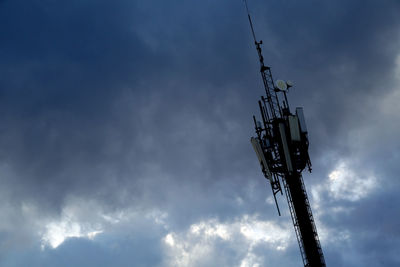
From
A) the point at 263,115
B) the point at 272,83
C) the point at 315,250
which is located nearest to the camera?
the point at 315,250

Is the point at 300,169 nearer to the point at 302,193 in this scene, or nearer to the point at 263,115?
the point at 302,193

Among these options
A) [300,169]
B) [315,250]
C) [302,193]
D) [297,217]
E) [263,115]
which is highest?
[263,115]

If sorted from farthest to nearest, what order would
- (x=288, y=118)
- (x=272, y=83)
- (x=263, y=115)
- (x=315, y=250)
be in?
(x=272, y=83) < (x=263, y=115) < (x=288, y=118) < (x=315, y=250)

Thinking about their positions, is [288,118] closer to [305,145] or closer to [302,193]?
[305,145]

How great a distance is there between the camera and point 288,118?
47844 mm

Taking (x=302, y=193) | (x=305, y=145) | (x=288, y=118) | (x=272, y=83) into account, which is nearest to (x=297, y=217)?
(x=302, y=193)

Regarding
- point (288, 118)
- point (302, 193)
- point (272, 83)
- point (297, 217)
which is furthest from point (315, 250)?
point (272, 83)

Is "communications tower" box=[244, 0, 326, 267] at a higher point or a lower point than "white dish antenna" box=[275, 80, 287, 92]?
lower

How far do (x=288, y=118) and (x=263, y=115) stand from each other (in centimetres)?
571

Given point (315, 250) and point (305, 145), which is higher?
point (305, 145)

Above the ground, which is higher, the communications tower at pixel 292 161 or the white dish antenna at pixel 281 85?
the white dish antenna at pixel 281 85

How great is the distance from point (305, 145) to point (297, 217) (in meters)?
10.5

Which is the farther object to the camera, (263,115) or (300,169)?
(263,115)

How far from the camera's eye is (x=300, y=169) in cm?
4856
